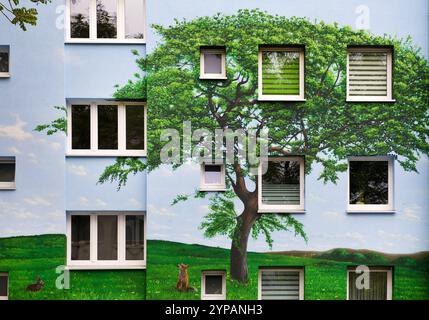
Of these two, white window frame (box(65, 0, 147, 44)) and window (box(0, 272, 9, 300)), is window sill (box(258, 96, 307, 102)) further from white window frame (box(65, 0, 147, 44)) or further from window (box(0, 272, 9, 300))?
window (box(0, 272, 9, 300))

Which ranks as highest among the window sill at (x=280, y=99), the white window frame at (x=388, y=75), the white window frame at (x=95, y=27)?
the white window frame at (x=95, y=27)

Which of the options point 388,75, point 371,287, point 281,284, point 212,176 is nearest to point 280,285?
point 281,284

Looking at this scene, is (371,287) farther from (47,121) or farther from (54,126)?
(47,121)

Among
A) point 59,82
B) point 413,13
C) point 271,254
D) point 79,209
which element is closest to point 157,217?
point 79,209

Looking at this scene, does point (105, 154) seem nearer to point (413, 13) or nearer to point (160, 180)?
point (160, 180)

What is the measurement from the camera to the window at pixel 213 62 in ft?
50.4

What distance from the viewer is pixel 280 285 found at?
A: 612 inches

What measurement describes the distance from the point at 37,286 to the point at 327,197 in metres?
6.94

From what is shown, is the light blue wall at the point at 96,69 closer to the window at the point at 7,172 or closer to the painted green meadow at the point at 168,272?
the window at the point at 7,172

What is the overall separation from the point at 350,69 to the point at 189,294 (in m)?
6.47

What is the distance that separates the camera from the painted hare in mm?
14992

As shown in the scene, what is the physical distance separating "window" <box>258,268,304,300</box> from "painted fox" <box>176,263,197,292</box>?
170 cm

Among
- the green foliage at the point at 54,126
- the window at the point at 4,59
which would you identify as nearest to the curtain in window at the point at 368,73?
the green foliage at the point at 54,126

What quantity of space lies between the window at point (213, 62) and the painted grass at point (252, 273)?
4.03 meters
